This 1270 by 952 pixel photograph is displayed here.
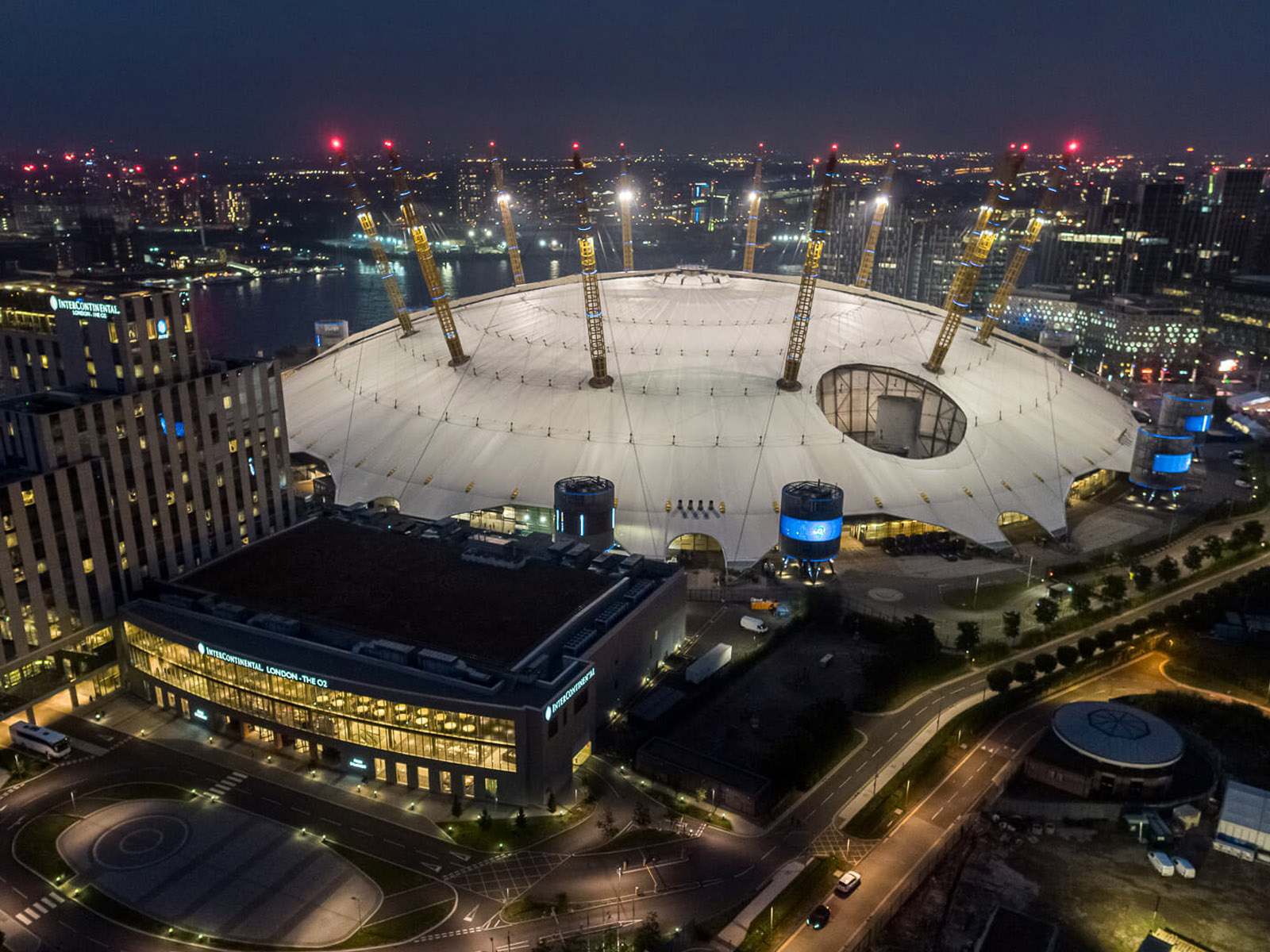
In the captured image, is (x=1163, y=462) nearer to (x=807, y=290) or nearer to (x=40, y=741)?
(x=807, y=290)

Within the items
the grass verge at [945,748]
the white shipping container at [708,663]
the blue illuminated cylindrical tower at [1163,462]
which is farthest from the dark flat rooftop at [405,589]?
the blue illuminated cylindrical tower at [1163,462]

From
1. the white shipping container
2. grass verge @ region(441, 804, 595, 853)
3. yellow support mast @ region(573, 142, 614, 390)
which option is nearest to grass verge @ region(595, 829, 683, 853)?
grass verge @ region(441, 804, 595, 853)

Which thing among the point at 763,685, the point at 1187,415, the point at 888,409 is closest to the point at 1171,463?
the point at 1187,415

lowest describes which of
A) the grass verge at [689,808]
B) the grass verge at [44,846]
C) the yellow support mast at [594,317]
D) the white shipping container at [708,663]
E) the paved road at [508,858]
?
the grass verge at [689,808]

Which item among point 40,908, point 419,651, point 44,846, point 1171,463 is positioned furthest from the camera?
point 1171,463

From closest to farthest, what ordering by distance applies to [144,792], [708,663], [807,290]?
[144,792] < [708,663] < [807,290]

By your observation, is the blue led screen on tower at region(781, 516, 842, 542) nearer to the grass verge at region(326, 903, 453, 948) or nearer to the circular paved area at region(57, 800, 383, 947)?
the grass verge at region(326, 903, 453, 948)

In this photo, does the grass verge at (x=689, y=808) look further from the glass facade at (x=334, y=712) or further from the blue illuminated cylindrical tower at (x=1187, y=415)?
the blue illuminated cylindrical tower at (x=1187, y=415)
